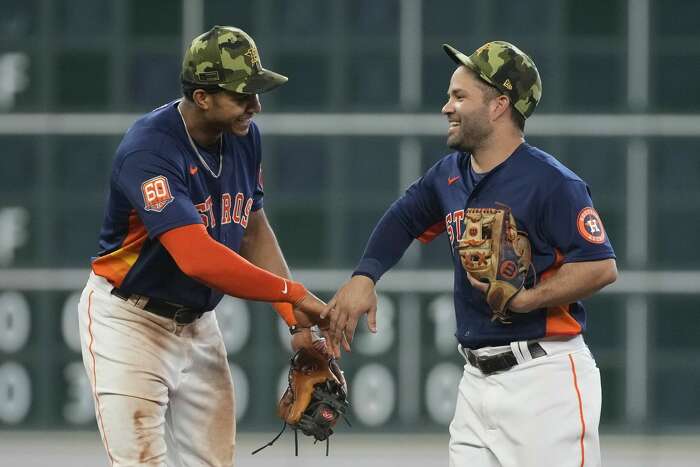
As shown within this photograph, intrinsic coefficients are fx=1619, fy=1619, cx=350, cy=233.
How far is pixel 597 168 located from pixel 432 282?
1339 mm

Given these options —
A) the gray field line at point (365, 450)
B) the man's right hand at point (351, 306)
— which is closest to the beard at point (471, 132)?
the man's right hand at point (351, 306)

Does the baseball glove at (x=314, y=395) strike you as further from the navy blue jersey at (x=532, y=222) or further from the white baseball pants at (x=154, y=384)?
the navy blue jersey at (x=532, y=222)

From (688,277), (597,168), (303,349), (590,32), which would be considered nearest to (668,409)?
(688,277)

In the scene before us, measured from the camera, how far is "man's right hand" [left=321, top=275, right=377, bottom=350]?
221 inches

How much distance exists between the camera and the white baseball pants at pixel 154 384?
5.40 m

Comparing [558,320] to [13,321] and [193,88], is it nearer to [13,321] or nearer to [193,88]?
[193,88]

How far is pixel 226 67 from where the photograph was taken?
5.43 meters

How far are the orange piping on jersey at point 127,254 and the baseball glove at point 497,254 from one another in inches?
43.7

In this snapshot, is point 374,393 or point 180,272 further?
point 374,393

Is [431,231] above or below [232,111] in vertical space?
below

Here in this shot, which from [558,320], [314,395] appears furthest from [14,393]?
[558,320]

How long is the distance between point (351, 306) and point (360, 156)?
17.4 ft

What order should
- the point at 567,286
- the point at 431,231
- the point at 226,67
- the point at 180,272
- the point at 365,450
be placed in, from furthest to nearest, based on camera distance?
the point at 365,450 < the point at 431,231 < the point at 180,272 < the point at 226,67 < the point at 567,286

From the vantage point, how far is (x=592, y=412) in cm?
520
